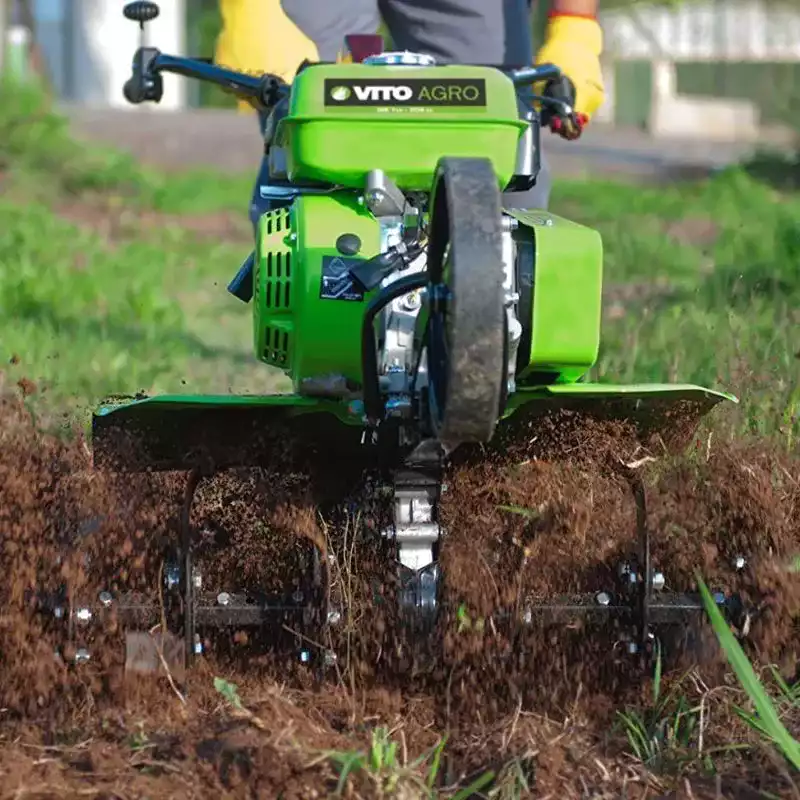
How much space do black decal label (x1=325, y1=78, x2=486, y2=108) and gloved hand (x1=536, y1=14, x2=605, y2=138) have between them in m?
0.79

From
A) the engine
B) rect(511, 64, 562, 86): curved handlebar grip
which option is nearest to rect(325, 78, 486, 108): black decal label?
the engine

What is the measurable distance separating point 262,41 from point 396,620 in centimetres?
125

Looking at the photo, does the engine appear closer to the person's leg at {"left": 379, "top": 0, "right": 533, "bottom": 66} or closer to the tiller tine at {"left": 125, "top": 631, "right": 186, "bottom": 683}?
the tiller tine at {"left": 125, "top": 631, "right": 186, "bottom": 683}

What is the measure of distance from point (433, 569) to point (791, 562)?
2.24ft

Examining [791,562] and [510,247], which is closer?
[510,247]

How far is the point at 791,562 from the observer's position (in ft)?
10.2

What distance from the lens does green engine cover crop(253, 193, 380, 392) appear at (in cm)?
290

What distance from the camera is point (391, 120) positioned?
→ 116 inches

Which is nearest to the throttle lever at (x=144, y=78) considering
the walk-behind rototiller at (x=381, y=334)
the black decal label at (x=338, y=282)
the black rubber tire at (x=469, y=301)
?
the walk-behind rototiller at (x=381, y=334)

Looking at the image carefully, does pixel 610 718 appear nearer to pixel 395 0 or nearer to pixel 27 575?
pixel 27 575

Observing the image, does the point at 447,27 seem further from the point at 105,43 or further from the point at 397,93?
the point at 105,43

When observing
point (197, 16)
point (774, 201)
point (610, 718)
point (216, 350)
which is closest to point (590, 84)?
point (610, 718)

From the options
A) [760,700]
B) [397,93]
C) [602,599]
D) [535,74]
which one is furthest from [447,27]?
[760,700]

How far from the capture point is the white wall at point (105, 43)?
2459 cm
